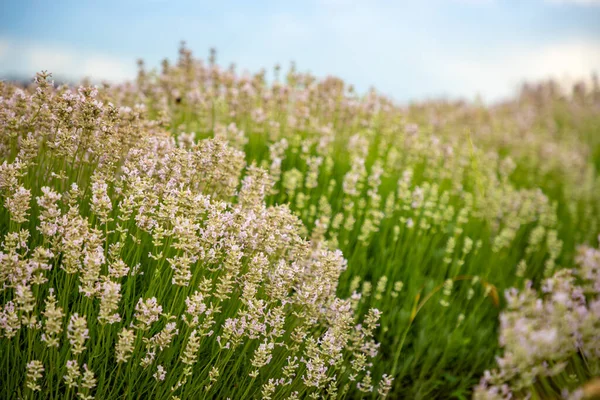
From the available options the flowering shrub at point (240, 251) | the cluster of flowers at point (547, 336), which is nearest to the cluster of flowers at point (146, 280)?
the flowering shrub at point (240, 251)

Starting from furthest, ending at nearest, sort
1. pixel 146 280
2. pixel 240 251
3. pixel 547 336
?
pixel 146 280 → pixel 240 251 → pixel 547 336

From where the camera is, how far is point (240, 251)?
2701mm

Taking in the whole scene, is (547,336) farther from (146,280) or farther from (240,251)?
(146,280)

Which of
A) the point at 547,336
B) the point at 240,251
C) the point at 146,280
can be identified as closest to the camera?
the point at 547,336

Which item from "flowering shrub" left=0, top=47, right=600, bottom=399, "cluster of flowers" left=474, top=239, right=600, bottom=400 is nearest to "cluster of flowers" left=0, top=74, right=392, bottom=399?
"flowering shrub" left=0, top=47, right=600, bottom=399

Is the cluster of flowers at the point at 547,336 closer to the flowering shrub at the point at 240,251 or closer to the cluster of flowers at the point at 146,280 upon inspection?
A: the flowering shrub at the point at 240,251

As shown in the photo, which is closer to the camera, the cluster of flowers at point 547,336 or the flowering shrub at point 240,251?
the cluster of flowers at point 547,336

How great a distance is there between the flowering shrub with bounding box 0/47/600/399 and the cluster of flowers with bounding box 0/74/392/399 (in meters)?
0.02

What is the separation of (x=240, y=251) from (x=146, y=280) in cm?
62

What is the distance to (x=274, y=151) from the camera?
14.2 feet

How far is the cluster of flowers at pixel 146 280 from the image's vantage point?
91.9 inches

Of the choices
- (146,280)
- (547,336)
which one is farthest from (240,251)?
(547,336)

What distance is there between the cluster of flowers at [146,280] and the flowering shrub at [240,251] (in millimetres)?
17

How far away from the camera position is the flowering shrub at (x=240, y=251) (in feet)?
7.93
